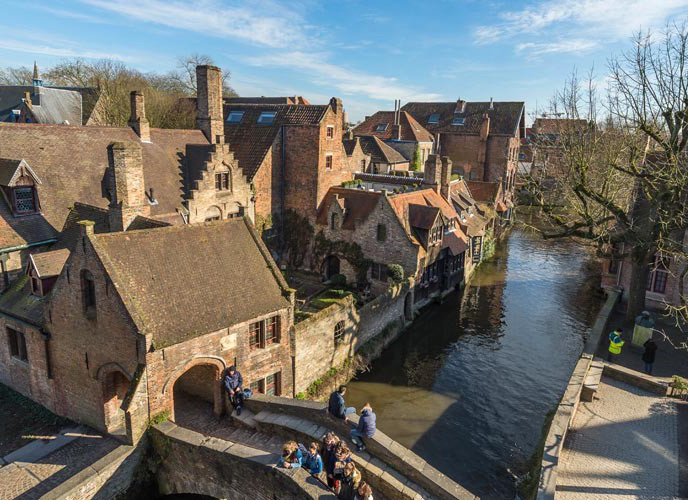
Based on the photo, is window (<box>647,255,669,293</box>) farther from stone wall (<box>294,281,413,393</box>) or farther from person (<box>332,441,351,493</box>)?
person (<box>332,441,351,493</box>)

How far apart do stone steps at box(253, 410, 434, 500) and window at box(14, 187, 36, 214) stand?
14026mm

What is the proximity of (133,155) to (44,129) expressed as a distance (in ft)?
23.8

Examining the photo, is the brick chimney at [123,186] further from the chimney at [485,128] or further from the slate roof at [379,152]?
the chimney at [485,128]

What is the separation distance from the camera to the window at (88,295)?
15102 millimetres

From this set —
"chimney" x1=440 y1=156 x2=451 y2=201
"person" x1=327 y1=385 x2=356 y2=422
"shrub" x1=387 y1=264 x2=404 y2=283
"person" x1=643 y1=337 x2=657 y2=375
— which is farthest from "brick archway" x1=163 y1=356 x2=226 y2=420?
"chimney" x1=440 y1=156 x2=451 y2=201

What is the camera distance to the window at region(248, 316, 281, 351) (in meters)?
17.2

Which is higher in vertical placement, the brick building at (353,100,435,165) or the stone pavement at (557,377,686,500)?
the brick building at (353,100,435,165)

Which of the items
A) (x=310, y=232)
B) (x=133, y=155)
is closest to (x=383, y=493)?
(x=133, y=155)

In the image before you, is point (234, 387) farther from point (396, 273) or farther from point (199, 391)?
point (396, 273)

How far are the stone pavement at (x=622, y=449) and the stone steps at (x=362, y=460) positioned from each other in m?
4.12

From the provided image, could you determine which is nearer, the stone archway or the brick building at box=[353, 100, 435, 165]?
the stone archway

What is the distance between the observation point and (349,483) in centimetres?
1202

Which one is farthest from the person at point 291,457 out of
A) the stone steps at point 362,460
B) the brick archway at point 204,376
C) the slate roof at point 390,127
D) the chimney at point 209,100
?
the slate roof at point 390,127

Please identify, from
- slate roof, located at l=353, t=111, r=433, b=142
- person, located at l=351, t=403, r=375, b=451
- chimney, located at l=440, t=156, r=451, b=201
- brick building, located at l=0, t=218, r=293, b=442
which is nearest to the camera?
person, located at l=351, t=403, r=375, b=451
